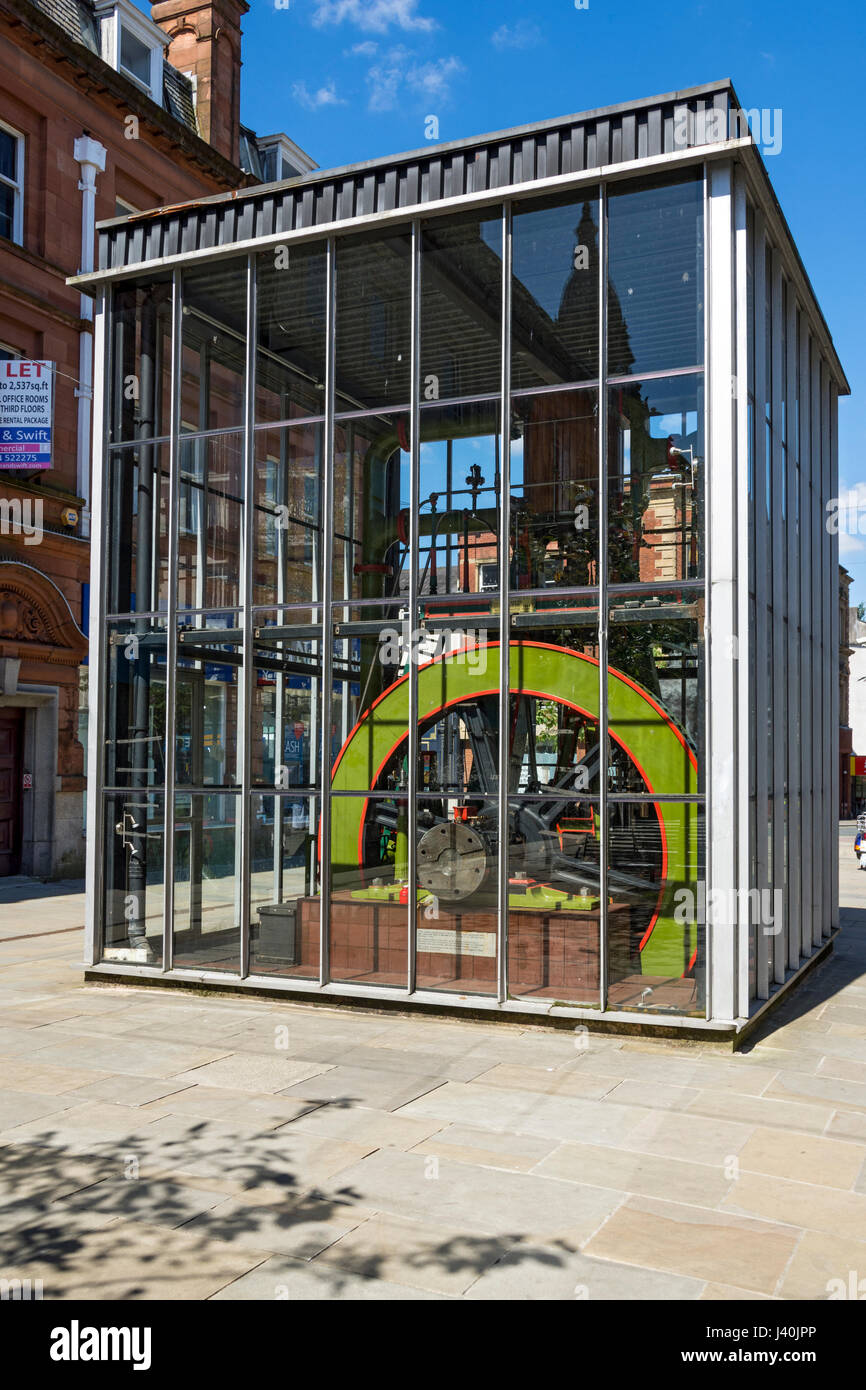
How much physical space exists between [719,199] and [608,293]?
1.29 m

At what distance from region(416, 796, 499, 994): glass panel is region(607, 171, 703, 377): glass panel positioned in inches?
182

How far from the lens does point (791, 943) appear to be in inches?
523

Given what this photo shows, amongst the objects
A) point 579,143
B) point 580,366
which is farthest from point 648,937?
point 579,143

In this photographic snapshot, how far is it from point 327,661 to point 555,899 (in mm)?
3419

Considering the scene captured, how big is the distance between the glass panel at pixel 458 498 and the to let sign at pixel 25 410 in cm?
1214

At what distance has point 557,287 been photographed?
12055mm

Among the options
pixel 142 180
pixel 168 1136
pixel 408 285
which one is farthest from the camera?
pixel 142 180

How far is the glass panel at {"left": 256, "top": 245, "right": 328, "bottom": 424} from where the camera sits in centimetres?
1305

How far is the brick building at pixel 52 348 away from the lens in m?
23.1

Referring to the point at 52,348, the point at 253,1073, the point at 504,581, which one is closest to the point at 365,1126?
the point at 253,1073

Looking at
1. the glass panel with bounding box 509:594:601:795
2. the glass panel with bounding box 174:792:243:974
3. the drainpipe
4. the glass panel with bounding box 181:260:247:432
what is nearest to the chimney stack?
the drainpipe

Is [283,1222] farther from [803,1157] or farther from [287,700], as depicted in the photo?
[287,700]

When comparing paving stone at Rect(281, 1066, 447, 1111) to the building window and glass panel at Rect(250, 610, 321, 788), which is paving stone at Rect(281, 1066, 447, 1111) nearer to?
glass panel at Rect(250, 610, 321, 788)

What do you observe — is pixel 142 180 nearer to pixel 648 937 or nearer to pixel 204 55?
pixel 204 55
